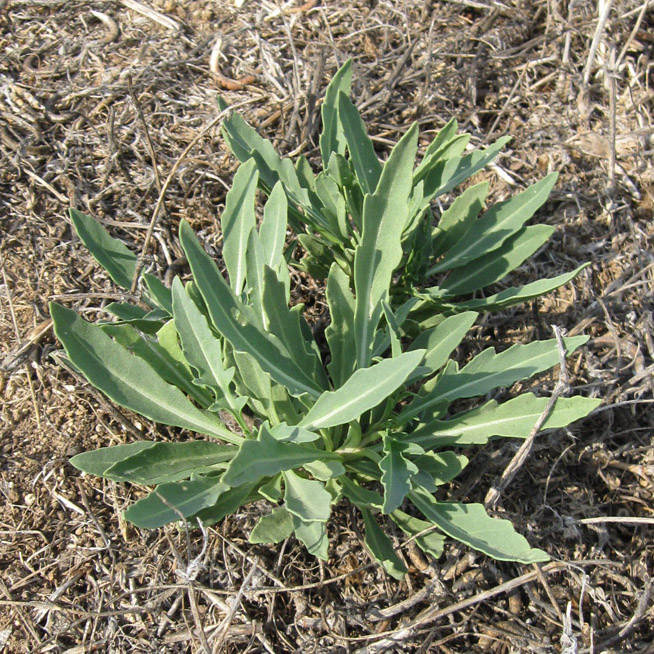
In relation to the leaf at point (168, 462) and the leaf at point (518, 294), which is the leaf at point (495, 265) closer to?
the leaf at point (518, 294)

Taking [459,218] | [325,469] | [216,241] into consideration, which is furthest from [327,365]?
[216,241]

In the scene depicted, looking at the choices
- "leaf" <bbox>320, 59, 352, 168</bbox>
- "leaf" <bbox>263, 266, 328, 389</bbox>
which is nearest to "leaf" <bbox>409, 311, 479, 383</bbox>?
"leaf" <bbox>263, 266, 328, 389</bbox>

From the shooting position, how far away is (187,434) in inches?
84.6

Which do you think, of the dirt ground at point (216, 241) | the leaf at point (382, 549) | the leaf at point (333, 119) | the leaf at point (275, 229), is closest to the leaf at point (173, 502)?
the dirt ground at point (216, 241)

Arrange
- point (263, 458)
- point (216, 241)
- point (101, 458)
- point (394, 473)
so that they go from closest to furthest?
point (263, 458), point (394, 473), point (101, 458), point (216, 241)

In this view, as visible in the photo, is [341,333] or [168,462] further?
[341,333]

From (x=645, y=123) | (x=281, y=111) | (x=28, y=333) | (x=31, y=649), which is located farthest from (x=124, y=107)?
(x=645, y=123)

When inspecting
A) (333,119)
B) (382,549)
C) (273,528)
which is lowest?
(382,549)

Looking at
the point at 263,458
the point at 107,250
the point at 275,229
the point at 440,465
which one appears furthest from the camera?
the point at 107,250

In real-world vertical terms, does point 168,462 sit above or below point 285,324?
below

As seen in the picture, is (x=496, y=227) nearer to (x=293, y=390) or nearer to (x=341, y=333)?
(x=341, y=333)

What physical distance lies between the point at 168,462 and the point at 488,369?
2.91ft

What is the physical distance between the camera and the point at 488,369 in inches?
71.8

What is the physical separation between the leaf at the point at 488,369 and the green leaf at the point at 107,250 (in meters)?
0.96
